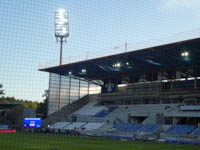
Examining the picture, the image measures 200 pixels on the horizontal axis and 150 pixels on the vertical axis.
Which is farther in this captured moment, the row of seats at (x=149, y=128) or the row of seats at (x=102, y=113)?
the row of seats at (x=102, y=113)

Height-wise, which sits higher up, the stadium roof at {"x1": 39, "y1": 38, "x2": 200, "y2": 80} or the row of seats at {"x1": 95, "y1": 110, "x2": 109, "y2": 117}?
the stadium roof at {"x1": 39, "y1": 38, "x2": 200, "y2": 80}

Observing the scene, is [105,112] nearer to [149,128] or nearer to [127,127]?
[127,127]

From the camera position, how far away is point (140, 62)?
31391 millimetres

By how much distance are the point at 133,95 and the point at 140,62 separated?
603 cm

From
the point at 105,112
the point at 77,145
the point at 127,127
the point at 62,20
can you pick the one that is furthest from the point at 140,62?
the point at 77,145

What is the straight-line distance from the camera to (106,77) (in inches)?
1555

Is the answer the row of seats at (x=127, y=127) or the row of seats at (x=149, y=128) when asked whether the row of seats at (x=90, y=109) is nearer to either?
the row of seats at (x=127, y=127)

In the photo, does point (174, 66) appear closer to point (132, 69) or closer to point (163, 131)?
point (132, 69)

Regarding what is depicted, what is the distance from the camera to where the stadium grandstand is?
27.2m

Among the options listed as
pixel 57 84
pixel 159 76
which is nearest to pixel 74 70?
pixel 57 84

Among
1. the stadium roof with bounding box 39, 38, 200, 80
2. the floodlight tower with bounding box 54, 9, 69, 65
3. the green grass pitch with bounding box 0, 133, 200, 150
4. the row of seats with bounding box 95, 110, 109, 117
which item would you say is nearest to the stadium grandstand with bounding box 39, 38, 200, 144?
the stadium roof with bounding box 39, 38, 200, 80

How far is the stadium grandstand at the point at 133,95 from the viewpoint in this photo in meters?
27.2

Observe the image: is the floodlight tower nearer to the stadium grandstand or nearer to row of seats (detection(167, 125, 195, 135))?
the stadium grandstand

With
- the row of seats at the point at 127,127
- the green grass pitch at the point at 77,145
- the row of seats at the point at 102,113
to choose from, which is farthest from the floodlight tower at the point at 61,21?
the row of seats at the point at 102,113
